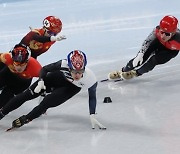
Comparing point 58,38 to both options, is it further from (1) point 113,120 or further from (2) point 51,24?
(1) point 113,120

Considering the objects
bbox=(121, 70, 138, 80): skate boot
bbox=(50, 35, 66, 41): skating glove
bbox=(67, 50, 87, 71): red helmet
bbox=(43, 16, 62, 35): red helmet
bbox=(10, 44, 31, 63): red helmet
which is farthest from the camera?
bbox=(121, 70, 138, 80): skate boot

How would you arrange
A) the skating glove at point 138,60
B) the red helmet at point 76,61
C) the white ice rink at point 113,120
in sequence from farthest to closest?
the skating glove at point 138,60, the red helmet at point 76,61, the white ice rink at point 113,120

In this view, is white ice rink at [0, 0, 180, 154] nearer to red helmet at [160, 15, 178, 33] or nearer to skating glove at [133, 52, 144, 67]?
skating glove at [133, 52, 144, 67]

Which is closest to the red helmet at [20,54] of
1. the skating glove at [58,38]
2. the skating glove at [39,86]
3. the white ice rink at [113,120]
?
the skating glove at [39,86]

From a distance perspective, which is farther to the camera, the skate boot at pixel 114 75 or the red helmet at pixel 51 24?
the skate boot at pixel 114 75

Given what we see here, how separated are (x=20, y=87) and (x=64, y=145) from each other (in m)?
1.02

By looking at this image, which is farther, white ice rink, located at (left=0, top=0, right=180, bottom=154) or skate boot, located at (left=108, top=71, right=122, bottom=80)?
skate boot, located at (left=108, top=71, right=122, bottom=80)

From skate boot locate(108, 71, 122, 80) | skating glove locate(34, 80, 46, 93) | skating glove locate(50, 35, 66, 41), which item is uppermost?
skating glove locate(50, 35, 66, 41)

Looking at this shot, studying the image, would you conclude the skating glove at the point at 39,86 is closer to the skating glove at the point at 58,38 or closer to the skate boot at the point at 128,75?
the skating glove at the point at 58,38

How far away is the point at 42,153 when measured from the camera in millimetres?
2826

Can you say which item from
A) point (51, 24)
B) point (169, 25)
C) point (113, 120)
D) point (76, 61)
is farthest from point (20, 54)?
point (169, 25)

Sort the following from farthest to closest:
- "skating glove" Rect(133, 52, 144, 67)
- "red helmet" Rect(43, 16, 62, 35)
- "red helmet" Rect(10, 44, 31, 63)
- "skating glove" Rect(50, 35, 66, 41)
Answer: "skating glove" Rect(133, 52, 144, 67) → "red helmet" Rect(43, 16, 62, 35) → "skating glove" Rect(50, 35, 66, 41) → "red helmet" Rect(10, 44, 31, 63)

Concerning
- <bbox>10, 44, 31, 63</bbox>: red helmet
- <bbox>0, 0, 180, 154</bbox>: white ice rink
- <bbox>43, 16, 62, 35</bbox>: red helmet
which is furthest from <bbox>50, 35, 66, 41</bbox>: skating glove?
<bbox>10, 44, 31, 63</bbox>: red helmet

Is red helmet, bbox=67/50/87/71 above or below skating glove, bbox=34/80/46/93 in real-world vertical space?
above
